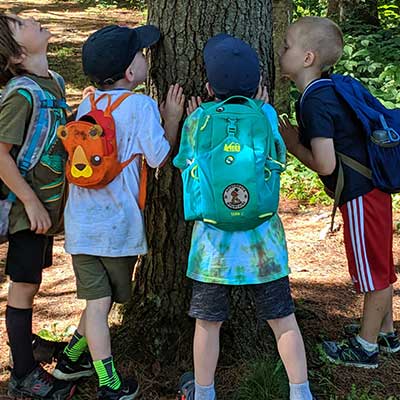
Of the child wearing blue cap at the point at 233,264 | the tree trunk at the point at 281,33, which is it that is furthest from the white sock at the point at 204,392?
the tree trunk at the point at 281,33

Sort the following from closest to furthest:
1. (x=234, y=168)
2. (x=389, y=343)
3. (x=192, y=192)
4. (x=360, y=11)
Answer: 1. (x=234, y=168)
2. (x=192, y=192)
3. (x=389, y=343)
4. (x=360, y=11)

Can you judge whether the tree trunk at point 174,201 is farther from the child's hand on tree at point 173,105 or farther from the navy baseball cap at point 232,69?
the navy baseball cap at point 232,69

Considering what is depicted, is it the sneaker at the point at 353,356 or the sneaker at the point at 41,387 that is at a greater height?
the sneaker at the point at 353,356

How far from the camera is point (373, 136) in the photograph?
3357 mm

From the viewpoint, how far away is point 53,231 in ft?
10.7

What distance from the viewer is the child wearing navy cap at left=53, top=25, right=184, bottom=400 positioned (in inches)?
119

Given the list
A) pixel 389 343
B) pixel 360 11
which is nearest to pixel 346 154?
pixel 389 343

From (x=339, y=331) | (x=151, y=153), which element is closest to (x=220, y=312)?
(x=151, y=153)

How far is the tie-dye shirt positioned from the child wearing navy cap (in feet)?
0.78

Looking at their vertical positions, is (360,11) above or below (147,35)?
below

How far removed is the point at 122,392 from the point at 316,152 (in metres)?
1.48

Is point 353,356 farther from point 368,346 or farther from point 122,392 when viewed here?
point 122,392

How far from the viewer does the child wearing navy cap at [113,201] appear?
3.03 metres

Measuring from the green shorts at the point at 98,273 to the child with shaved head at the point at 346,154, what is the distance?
1061mm
